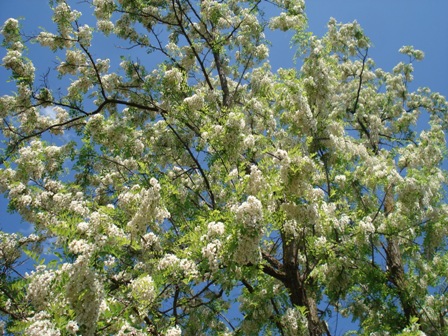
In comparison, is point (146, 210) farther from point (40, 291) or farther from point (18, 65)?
point (18, 65)

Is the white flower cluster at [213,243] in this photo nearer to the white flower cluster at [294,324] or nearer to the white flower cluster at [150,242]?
the white flower cluster at [150,242]

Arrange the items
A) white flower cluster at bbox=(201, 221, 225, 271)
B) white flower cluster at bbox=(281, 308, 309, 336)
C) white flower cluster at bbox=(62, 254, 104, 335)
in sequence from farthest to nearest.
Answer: white flower cluster at bbox=(281, 308, 309, 336)
white flower cluster at bbox=(201, 221, 225, 271)
white flower cluster at bbox=(62, 254, 104, 335)

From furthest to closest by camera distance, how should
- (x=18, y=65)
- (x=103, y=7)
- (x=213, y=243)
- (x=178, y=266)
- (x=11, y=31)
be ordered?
(x=103, y=7), (x=11, y=31), (x=18, y=65), (x=178, y=266), (x=213, y=243)

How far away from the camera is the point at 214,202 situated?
882cm

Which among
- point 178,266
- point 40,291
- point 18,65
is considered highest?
point 18,65

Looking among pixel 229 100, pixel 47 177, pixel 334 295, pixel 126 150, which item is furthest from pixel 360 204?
pixel 47 177

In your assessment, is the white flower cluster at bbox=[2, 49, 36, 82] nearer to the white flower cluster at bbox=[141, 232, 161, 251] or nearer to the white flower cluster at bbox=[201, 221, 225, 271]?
the white flower cluster at bbox=[141, 232, 161, 251]

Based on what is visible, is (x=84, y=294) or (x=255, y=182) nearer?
(x=84, y=294)

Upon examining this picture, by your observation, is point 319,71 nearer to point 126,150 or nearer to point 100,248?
point 126,150

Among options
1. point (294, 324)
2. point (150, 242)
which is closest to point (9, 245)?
point (150, 242)

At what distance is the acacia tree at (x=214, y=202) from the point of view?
214 inches


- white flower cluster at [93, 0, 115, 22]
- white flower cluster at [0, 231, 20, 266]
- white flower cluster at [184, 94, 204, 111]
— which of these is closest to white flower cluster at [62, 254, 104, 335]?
white flower cluster at [0, 231, 20, 266]

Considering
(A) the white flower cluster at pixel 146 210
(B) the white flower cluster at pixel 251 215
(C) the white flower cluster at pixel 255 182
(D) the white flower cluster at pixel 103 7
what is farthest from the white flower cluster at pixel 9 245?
(D) the white flower cluster at pixel 103 7

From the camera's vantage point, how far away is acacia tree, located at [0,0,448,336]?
5438 millimetres
